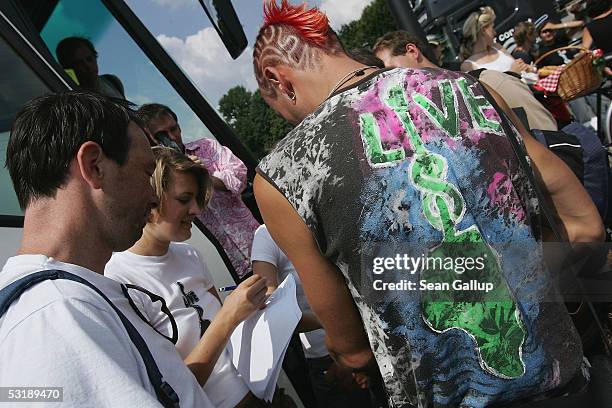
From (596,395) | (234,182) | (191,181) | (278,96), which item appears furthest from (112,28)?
(596,395)

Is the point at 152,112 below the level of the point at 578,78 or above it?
above

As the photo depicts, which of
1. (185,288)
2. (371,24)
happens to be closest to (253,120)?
(185,288)

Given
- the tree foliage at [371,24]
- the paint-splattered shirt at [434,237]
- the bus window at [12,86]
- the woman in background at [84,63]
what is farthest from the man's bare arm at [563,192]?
the tree foliage at [371,24]

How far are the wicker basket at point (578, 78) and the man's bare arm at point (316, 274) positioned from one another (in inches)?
103

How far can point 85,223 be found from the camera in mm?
1090

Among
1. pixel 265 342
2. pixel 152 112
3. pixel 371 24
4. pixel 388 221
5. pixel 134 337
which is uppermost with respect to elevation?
pixel 152 112

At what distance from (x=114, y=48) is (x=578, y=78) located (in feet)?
8.79

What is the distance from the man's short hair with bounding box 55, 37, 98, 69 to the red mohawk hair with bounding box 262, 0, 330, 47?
1.34 metres

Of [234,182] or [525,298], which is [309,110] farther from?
[234,182]

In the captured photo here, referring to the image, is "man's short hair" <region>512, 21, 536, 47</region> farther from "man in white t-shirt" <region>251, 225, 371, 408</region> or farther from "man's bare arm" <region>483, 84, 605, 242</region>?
"man's bare arm" <region>483, 84, 605, 242</region>

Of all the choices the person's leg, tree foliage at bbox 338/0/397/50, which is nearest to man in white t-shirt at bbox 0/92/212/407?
the person's leg

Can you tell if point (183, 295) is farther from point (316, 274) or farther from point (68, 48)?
point (68, 48)

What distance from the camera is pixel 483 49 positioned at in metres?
3.91

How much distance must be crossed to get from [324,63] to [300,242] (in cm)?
46
